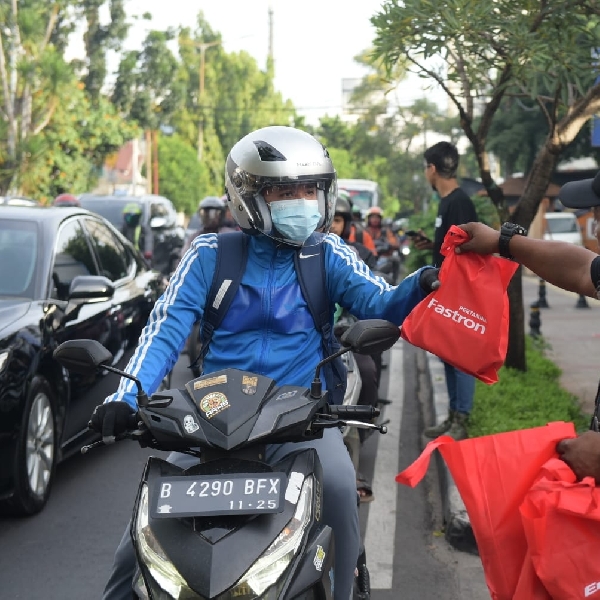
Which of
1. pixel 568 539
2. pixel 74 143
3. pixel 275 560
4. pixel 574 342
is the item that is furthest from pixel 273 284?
pixel 74 143

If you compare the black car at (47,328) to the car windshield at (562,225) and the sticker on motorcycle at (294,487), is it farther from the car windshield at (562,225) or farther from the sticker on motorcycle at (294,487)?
the car windshield at (562,225)

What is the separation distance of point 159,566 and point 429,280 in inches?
56.7

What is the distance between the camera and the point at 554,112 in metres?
8.55

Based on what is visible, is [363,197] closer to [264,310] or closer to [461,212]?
[461,212]

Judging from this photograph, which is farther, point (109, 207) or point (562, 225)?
point (562, 225)

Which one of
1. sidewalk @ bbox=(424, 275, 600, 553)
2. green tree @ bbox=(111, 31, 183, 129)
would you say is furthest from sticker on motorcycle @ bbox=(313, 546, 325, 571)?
green tree @ bbox=(111, 31, 183, 129)

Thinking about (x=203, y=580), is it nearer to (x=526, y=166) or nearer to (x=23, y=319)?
(x=23, y=319)

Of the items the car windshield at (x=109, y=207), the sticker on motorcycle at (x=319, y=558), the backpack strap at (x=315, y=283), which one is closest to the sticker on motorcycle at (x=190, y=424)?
the sticker on motorcycle at (x=319, y=558)

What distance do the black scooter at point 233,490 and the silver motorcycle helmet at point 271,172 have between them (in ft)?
2.20

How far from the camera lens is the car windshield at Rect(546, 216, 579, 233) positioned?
3706cm

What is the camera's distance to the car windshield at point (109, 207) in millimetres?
18031

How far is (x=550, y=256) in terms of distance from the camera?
339 cm

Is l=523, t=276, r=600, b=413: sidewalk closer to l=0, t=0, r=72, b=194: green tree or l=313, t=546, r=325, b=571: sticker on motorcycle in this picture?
l=313, t=546, r=325, b=571: sticker on motorcycle

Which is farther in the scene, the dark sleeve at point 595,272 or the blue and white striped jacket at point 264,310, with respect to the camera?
the blue and white striped jacket at point 264,310
